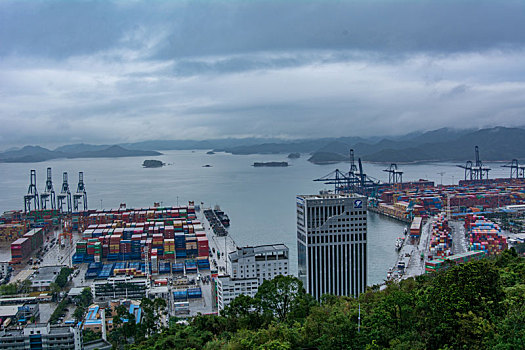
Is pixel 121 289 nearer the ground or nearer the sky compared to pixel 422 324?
nearer the ground

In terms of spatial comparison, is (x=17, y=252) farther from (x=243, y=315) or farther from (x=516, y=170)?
(x=516, y=170)

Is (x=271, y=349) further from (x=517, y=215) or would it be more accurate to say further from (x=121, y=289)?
(x=517, y=215)

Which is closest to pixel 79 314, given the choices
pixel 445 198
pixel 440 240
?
pixel 440 240

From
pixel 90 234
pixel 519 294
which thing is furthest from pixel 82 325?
pixel 90 234

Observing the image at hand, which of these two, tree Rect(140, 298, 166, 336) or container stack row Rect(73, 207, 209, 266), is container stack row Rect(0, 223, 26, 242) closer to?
container stack row Rect(73, 207, 209, 266)

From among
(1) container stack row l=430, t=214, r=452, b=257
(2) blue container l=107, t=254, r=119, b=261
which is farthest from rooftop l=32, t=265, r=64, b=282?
(1) container stack row l=430, t=214, r=452, b=257

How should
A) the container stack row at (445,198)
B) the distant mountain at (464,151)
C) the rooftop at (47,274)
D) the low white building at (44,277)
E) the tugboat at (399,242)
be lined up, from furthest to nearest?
the distant mountain at (464,151), the container stack row at (445,198), the tugboat at (399,242), the rooftop at (47,274), the low white building at (44,277)

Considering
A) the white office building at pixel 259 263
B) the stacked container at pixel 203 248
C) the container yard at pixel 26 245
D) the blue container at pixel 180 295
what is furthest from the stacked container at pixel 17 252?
the white office building at pixel 259 263

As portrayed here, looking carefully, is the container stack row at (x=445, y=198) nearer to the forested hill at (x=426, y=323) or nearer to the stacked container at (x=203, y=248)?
the stacked container at (x=203, y=248)
